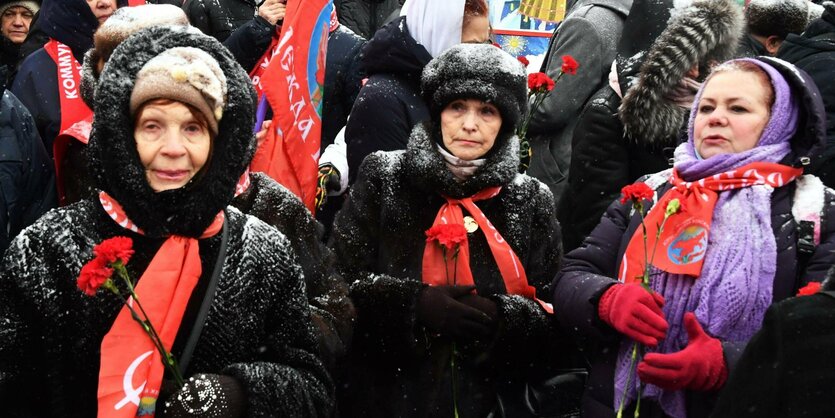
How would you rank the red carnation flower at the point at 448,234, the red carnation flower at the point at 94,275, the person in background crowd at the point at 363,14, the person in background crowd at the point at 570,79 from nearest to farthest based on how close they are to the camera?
the red carnation flower at the point at 94,275, the red carnation flower at the point at 448,234, the person in background crowd at the point at 570,79, the person in background crowd at the point at 363,14

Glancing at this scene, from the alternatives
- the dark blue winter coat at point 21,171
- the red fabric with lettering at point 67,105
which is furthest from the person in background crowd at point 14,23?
the dark blue winter coat at point 21,171

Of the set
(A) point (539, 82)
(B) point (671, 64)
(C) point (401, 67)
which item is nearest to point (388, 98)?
(C) point (401, 67)

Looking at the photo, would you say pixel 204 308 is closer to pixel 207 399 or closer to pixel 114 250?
pixel 207 399

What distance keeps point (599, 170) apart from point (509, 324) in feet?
3.68

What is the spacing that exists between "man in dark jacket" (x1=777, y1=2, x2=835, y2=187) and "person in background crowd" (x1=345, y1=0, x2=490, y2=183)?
4.69 ft

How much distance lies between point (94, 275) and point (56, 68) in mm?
2934

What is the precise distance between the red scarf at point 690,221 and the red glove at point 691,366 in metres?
0.26

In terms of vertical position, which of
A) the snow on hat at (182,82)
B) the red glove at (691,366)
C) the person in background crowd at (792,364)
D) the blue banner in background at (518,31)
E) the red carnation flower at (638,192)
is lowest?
the blue banner in background at (518,31)

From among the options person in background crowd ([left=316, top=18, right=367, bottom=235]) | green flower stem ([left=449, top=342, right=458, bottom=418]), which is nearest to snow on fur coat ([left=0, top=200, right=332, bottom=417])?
green flower stem ([left=449, top=342, right=458, bottom=418])

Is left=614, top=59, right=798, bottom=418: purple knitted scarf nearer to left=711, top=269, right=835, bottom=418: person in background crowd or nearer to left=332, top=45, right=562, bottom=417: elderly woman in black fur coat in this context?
left=332, top=45, right=562, bottom=417: elderly woman in black fur coat

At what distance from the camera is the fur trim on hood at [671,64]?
490cm

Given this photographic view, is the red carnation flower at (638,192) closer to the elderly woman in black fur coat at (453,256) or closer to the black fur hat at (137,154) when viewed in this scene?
the elderly woman in black fur coat at (453,256)

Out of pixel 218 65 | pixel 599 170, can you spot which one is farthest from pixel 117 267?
pixel 599 170

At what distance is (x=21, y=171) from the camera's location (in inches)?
191
